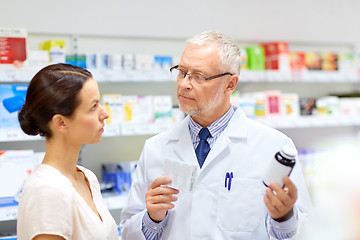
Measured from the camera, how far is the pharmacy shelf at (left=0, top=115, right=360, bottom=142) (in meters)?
2.85

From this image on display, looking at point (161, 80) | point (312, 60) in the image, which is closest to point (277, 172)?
point (161, 80)

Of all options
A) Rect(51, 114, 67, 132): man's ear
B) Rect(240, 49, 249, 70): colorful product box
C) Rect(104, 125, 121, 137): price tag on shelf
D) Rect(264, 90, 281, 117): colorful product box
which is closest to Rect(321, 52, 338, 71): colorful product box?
Rect(264, 90, 281, 117): colorful product box

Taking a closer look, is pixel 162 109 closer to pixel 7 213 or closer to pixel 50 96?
pixel 7 213

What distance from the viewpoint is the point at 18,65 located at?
9.68 feet

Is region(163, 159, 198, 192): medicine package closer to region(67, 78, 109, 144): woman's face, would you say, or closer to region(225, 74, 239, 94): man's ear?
region(67, 78, 109, 144): woman's face

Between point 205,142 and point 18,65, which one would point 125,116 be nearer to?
point 18,65

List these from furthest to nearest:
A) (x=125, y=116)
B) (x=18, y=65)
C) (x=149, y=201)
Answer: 1. (x=125, y=116)
2. (x=18, y=65)
3. (x=149, y=201)

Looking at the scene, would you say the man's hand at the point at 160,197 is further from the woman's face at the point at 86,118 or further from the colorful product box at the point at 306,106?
the colorful product box at the point at 306,106

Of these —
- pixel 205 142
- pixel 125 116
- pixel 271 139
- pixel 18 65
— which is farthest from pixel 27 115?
pixel 125 116

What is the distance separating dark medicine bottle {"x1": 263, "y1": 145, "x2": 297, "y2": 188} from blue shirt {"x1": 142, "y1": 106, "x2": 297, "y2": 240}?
0.91ft

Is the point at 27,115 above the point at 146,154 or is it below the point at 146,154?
above

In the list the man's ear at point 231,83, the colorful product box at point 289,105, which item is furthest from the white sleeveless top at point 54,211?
the colorful product box at point 289,105

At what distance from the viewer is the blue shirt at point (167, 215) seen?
5.30ft

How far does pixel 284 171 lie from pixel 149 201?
0.63 m
